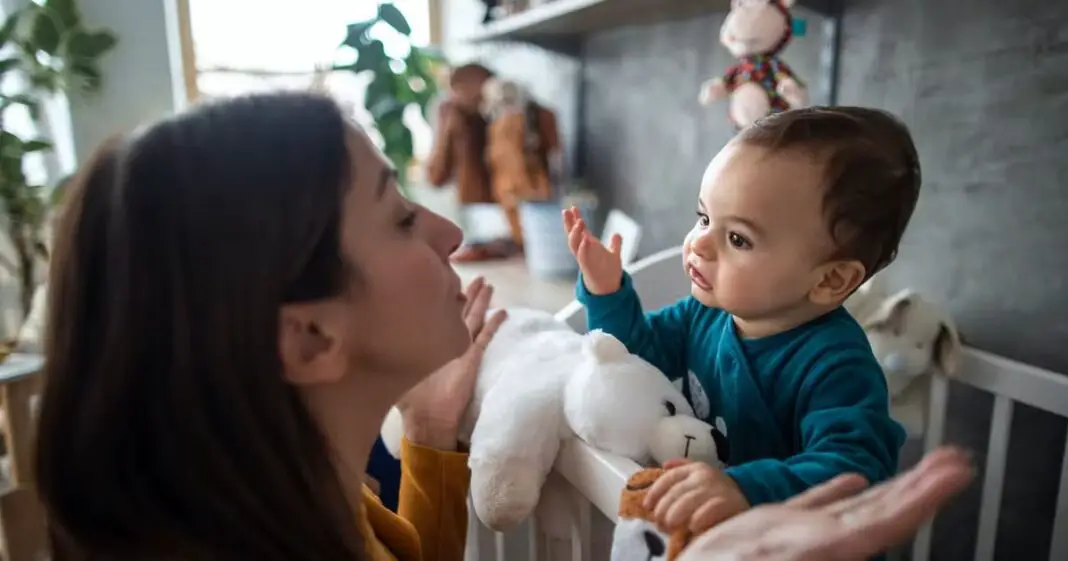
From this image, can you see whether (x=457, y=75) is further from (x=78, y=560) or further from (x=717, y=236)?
(x=78, y=560)

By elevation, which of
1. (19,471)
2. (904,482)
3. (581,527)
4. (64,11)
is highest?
(64,11)

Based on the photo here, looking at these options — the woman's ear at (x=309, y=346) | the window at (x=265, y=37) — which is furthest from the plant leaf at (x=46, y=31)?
the woman's ear at (x=309, y=346)

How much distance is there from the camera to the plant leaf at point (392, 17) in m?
1.95

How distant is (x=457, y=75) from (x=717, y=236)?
135cm

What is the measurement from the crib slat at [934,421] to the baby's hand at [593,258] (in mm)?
439

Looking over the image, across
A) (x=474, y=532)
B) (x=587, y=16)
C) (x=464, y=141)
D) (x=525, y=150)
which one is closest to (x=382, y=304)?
(x=474, y=532)

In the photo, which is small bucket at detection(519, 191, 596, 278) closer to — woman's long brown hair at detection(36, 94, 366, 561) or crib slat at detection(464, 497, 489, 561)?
crib slat at detection(464, 497, 489, 561)

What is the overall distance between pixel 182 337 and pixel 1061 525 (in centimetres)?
90

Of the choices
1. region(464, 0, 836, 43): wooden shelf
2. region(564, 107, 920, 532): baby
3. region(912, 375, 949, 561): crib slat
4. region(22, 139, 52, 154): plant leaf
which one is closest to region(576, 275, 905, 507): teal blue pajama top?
region(564, 107, 920, 532): baby

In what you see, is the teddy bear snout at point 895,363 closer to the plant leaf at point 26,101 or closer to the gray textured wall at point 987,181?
→ the gray textured wall at point 987,181

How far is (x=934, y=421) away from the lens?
2.99ft

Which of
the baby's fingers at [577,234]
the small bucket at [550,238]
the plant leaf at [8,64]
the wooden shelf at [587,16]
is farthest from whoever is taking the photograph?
the plant leaf at [8,64]

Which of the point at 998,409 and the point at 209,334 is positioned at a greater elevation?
the point at 209,334

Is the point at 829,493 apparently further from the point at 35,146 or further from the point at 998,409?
the point at 35,146
